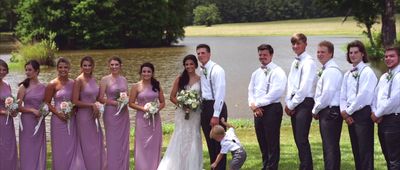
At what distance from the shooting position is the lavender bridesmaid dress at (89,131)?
350 inches

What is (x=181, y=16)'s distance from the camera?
214 ft

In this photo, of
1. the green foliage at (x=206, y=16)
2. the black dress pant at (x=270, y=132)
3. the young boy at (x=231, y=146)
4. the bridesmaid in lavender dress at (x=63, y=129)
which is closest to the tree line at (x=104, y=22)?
the bridesmaid in lavender dress at (x=63, y=129)

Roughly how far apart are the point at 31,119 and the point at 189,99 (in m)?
2.53

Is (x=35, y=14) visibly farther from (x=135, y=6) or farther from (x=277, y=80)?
(x=277, y=80)

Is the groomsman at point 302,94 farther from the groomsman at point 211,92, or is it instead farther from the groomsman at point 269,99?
the groomsman at point 211,92

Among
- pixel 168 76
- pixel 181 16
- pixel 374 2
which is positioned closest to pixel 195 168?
pixel 168 76

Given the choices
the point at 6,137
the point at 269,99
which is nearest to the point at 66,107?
the point at 6,137

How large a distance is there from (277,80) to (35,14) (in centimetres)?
5417

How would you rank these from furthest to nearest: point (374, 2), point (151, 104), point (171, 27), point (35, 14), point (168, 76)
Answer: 1. point (171, 27)
2. point (35, 14)
3. point (374, 2)
4. point (168, 76)
5. point (151, 104)

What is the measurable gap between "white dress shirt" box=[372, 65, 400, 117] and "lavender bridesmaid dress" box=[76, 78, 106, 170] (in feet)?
14.4

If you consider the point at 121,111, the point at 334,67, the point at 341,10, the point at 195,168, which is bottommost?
the point at 195,168

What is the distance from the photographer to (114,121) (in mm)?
9188

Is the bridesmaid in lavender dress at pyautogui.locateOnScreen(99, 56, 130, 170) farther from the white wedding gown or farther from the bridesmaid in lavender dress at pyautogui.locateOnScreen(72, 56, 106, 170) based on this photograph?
the white wedding gown

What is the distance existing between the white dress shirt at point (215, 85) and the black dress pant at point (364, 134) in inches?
79.7
